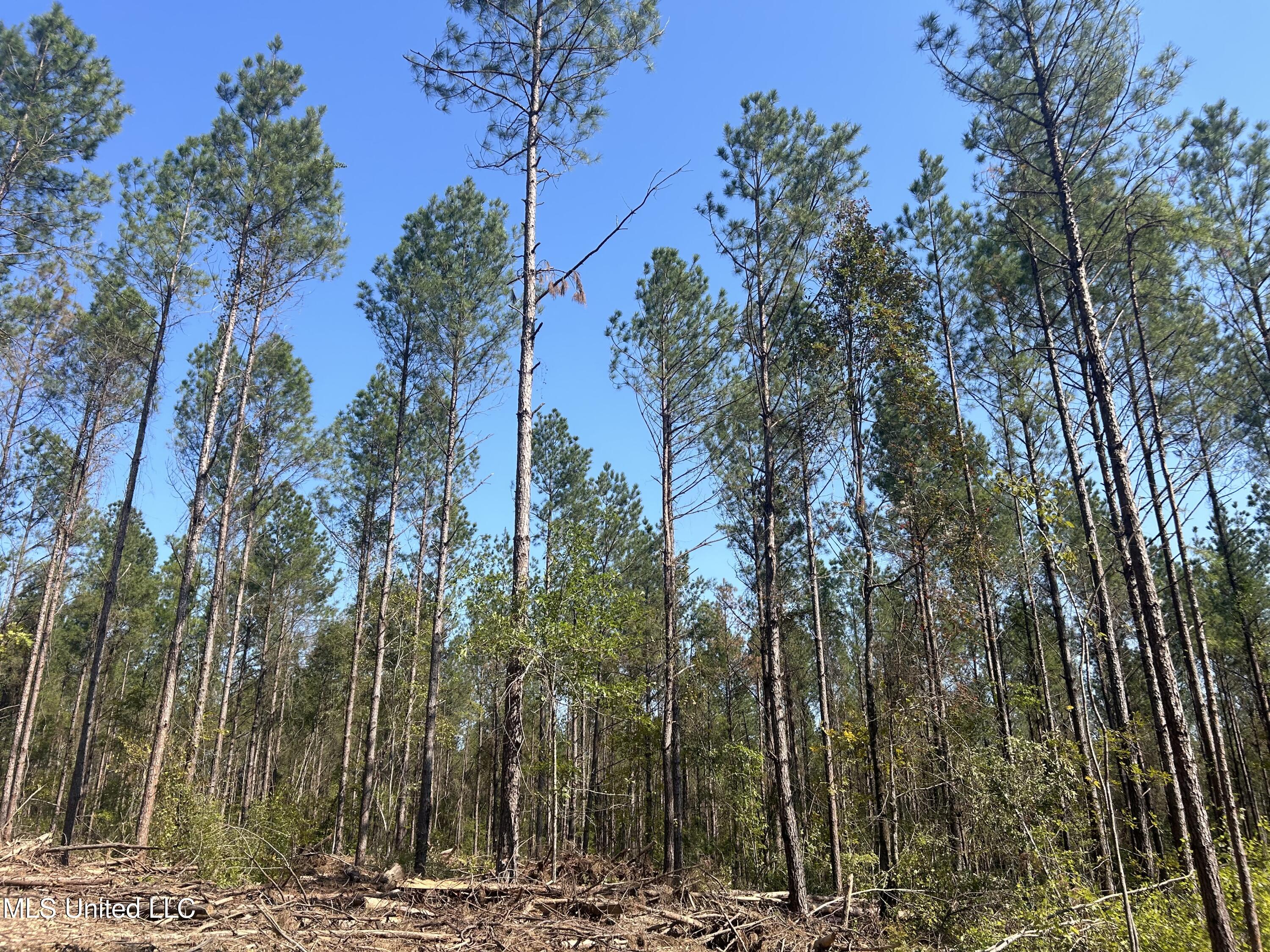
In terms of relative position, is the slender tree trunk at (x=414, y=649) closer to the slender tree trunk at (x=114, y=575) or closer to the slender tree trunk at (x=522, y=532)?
the slender tree trunk at (x=114, y=575)

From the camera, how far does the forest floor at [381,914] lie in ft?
15.5

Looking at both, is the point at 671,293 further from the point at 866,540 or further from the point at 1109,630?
the point at 1109,630

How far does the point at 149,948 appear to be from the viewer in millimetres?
4113

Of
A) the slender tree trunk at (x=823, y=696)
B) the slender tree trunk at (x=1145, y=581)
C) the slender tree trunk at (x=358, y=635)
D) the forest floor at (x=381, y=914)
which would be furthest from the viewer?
the slender tree trunk at (x=358, y=635)

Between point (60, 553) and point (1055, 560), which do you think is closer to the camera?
point (1055, 560)

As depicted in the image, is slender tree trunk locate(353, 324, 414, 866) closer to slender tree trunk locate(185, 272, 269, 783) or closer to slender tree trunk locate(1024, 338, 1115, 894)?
slender tree trunk locate(185, 272, 269, 783)

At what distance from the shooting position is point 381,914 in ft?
18.4

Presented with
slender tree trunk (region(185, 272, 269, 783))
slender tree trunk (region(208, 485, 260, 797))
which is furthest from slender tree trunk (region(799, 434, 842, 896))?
slender tree trunk (region(208, 485, 260, 797))

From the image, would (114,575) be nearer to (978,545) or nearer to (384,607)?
(384,607)

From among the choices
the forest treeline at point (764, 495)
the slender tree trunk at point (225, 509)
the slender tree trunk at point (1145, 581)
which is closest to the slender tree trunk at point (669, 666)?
the forest treeline at point (764, 495)

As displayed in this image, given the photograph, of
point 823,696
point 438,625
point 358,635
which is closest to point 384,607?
point 438,625

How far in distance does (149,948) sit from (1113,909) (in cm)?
808

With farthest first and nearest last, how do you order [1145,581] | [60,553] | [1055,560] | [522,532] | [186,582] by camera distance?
[60,553] → [186,582] → [522,532] → [1055,560] → [1145,581]

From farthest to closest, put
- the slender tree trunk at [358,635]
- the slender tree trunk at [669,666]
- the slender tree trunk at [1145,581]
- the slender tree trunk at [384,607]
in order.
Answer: the slender tree trunk at [358,635] < the slender tree trunk at [384,607] < the slender tree trunk at [669,666] < the slender tree trunk at [1145,581]
